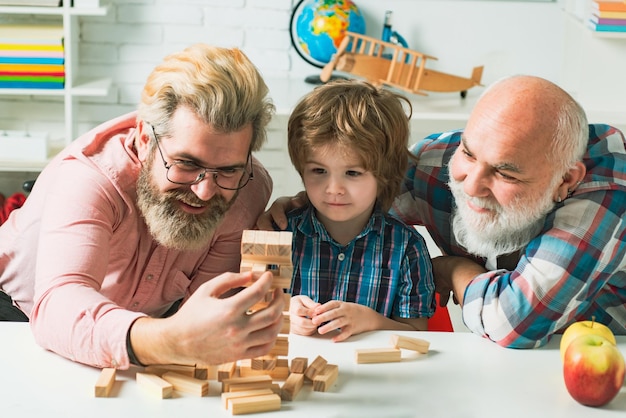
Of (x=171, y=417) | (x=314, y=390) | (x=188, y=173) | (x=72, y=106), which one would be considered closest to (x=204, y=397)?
(x=171, y=417)

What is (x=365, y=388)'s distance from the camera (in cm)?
168

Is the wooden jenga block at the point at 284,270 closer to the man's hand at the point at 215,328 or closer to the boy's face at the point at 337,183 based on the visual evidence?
the man's hand at the point at 215,328

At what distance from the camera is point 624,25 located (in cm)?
382

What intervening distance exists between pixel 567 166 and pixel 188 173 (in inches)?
32.1

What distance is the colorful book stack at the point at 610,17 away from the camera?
12.4 ft

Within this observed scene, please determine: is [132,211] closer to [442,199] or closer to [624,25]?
[442,199]

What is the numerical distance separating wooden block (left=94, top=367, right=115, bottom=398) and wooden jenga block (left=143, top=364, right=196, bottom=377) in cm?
8

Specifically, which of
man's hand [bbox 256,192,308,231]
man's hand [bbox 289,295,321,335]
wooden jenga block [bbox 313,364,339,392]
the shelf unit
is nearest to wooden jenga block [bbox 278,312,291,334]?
wooden jenga block [bbox 313,364,339,392]

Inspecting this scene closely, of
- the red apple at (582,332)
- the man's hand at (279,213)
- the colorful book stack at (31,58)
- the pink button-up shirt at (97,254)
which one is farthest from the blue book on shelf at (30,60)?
the red apple at (582,332)

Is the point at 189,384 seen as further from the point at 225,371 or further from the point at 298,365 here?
the point at 298,365

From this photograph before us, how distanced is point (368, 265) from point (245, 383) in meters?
0.67

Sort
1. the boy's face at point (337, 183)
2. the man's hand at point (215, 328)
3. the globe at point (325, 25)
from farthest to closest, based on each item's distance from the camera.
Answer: the globe at point (325, 25) → the boy's face at point (337, 183) → the man's hand at point (215, 328)

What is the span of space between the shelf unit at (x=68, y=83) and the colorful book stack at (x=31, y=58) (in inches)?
1.0

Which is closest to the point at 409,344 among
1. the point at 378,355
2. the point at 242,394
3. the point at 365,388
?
the point at 378,355
